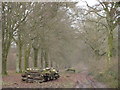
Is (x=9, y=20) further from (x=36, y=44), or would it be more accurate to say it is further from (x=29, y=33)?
(x=36, y=44)

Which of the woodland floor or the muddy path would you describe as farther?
the muddy path

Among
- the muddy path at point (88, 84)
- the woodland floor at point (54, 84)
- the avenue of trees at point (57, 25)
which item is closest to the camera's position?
the woodland floor at point (54, 84)

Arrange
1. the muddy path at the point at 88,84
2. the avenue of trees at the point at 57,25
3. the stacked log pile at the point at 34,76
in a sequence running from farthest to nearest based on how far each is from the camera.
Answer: the avenue of trees at the point at 57,25, the stacked log pile at the point at 34,76, the muddy path at the point at 88,84

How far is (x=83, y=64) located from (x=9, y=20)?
574 inches

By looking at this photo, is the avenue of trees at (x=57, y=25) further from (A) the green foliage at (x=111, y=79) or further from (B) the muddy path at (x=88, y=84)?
(B) the muddy path at (x=88, y=84)

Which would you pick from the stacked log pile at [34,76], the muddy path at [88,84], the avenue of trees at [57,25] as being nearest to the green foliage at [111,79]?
the muddy path at [88,84]

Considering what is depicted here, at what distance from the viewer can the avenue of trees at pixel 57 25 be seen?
20.8m

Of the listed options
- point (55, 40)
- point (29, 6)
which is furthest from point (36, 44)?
point (29, 6)

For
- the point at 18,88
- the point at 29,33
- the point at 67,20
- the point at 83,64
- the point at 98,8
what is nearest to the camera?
the point at 18,88

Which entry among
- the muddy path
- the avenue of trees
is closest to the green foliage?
the muddy path

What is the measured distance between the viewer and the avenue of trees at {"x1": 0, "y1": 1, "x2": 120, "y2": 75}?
20.8 m

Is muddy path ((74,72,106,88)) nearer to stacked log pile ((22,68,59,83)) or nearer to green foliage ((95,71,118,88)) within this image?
green foliage ((95,71,118,88))

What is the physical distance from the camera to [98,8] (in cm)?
2442

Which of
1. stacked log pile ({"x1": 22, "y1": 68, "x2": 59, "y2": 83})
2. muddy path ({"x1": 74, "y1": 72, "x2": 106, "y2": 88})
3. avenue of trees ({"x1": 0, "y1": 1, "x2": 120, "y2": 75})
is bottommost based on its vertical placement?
muddy path ({"x1": 74, "y1": 72, "x2": 106, "y2": 88})
